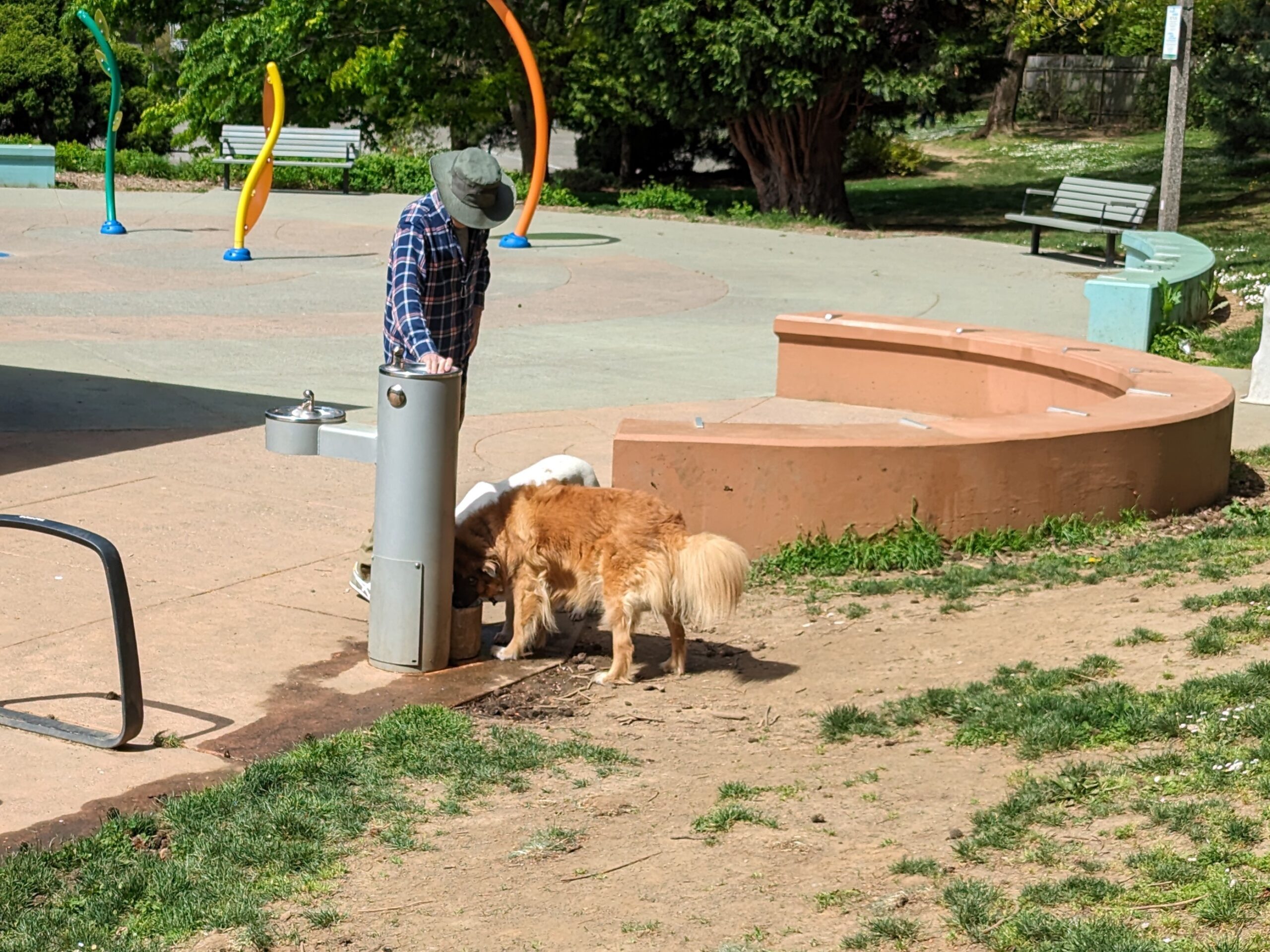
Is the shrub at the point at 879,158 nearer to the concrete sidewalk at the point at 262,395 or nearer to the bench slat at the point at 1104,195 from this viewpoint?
the concrete sidewalk at the point at 262,395

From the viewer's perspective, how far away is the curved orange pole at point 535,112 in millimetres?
19578

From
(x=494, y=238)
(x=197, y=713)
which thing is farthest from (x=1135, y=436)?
(x=494, y=238)

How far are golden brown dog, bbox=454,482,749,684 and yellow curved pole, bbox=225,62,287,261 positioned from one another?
1323 centimetres

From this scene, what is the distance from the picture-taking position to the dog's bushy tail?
18.4ft

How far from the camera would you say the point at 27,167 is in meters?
26.8

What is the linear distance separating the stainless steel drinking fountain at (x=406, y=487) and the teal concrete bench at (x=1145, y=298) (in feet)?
27.5

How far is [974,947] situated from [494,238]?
59.8ft

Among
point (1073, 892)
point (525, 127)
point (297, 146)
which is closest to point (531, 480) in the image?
point (1073, 892)

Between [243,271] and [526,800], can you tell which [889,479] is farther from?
[243,271]

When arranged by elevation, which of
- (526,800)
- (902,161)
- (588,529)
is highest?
(902,161)

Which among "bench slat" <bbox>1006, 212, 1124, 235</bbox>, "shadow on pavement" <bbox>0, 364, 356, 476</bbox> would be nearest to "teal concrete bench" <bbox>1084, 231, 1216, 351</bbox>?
"bench slat" <bbox>1006, 212, 1124, 235</bbox>

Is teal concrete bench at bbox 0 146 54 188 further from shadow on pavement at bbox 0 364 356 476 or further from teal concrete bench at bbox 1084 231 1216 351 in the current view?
teal concrete bench at bbox 1084 231 1216 351

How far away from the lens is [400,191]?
27609 mm

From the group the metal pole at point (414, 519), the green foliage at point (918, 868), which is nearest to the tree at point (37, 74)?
the metal pole at point (414, 519)
